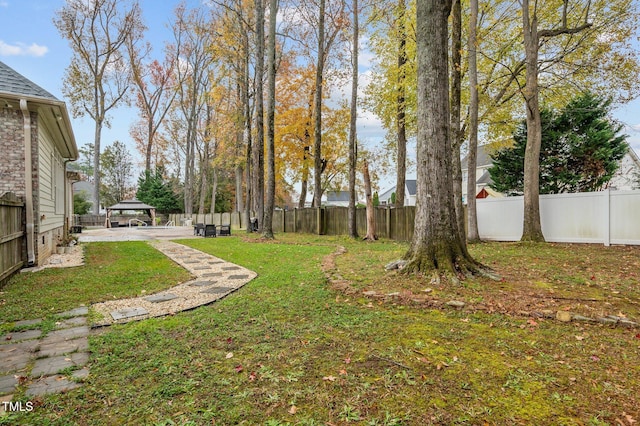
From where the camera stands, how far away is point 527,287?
4.26m

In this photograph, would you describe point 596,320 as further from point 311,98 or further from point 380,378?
point 311,98

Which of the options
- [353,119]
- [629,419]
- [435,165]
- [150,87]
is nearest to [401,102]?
[353,119]

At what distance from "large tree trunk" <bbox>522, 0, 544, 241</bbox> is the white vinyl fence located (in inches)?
27.9

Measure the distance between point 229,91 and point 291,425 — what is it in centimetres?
2046

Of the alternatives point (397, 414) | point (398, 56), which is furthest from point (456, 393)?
point (398, 56)

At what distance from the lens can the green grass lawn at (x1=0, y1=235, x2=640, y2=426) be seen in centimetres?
182

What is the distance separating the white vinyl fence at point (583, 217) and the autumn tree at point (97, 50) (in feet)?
81.0

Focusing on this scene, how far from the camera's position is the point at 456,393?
198cm

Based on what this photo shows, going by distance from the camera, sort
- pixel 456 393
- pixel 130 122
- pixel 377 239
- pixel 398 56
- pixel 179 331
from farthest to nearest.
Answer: pixel 130 122 < pixel 398 56 < pixel 377 239 < pixel 179 331 < pixel 456 393

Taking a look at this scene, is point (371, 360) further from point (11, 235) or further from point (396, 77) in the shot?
point (396, 77)

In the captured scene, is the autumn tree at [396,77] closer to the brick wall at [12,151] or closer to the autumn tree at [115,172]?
the brick wall at [12,151]

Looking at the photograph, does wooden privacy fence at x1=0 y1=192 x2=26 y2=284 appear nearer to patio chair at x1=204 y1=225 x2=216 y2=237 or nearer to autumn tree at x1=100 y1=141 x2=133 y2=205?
patio chair at x1=204 y1=225 x2=216 y2=237

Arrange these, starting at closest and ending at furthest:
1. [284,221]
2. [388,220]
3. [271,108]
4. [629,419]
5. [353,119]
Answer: [629,419]
[353,119]
[388,220]
[271,108]
[284,221]

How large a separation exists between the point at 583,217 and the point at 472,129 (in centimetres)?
363
